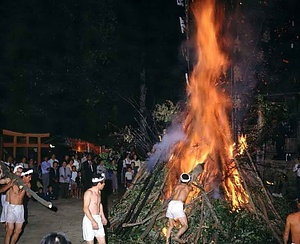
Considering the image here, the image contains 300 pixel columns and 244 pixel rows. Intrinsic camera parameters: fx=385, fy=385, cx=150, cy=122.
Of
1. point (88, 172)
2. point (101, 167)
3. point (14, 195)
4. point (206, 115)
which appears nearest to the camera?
point (14, 195)

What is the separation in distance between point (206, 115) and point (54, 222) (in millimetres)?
5601

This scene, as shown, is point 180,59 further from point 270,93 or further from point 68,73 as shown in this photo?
point 270,93

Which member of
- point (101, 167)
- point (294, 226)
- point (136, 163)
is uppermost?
point (136, 163)

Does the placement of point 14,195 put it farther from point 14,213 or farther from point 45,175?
point 45,175

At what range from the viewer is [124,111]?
2745cm

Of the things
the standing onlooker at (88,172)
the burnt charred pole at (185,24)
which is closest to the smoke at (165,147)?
the burnt charred pole at (185,24)

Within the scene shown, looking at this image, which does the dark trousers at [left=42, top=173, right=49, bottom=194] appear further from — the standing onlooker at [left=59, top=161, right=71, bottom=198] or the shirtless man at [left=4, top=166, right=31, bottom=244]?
the shirtless man at [left=4, top=166, right=31, bottom=244]

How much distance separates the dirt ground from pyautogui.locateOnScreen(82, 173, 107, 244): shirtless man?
7.63ft

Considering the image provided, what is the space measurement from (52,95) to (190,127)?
48.6 feet

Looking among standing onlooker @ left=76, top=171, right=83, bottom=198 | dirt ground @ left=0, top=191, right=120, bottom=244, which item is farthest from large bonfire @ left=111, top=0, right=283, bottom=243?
standing onlooker @ left=76, top=171, right=83, bottom=198

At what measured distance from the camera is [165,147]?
1145 cm

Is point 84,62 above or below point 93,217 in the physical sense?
above

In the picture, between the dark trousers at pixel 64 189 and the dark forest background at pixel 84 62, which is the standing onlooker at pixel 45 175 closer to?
the dark trousers at pixel 64 189

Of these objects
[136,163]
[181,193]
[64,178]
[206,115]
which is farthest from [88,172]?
[181,193]
